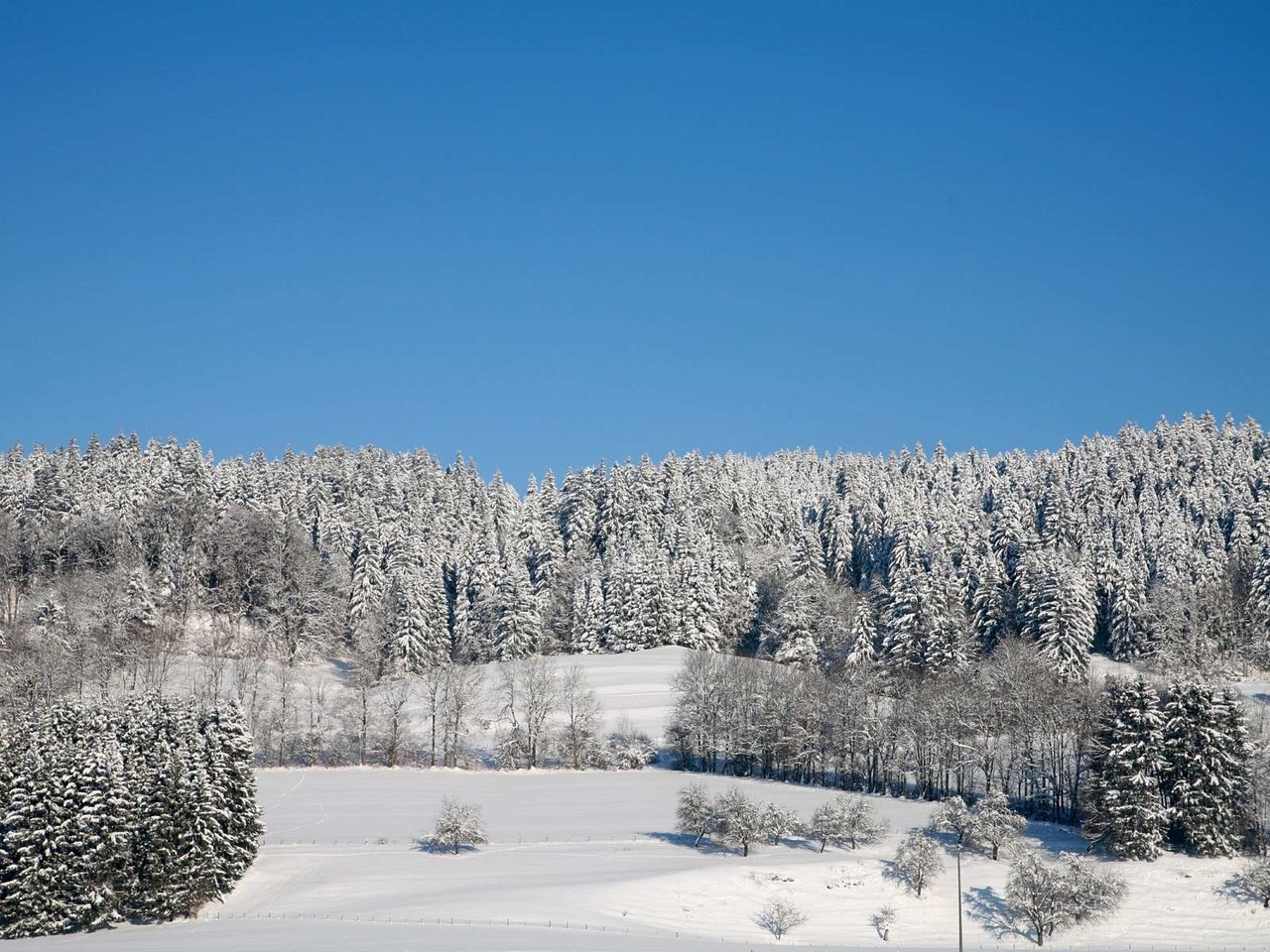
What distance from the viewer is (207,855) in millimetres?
55938

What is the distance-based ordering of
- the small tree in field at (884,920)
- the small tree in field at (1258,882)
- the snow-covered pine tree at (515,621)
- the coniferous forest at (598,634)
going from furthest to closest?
the snow-covered pine tree at (515,621)
the coniferous forest at (598,634)
the small tree in field at (884,920)
the small tree in field at (1258,882)

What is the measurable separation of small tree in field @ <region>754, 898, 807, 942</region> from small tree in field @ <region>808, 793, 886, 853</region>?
9.67 meters

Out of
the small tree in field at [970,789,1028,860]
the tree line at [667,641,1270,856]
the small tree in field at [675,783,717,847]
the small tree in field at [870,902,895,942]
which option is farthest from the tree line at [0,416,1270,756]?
the small tree in field at [870,902,895,942]

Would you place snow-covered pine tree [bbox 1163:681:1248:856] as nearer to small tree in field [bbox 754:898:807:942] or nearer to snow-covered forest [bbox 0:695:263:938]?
small tree in field [bbox 754:898:807:942]

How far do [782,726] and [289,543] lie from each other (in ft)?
211

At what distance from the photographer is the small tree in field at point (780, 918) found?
183 feet

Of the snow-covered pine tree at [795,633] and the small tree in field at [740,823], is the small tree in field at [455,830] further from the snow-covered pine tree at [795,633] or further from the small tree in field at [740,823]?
the snow-covered pine tree at [795,633]

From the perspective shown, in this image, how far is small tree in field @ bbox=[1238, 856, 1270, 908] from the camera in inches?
2208

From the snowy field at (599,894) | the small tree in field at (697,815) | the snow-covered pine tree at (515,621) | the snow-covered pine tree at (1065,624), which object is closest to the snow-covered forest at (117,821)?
the snowy field at (599,894)

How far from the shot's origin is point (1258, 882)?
56.3 meters

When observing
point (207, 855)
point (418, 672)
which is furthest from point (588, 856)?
point (418, 672)

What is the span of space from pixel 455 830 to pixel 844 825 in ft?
71.5

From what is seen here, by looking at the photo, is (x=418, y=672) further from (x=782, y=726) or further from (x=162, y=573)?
(x=782, y=726)

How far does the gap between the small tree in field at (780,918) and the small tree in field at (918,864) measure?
266 inches
